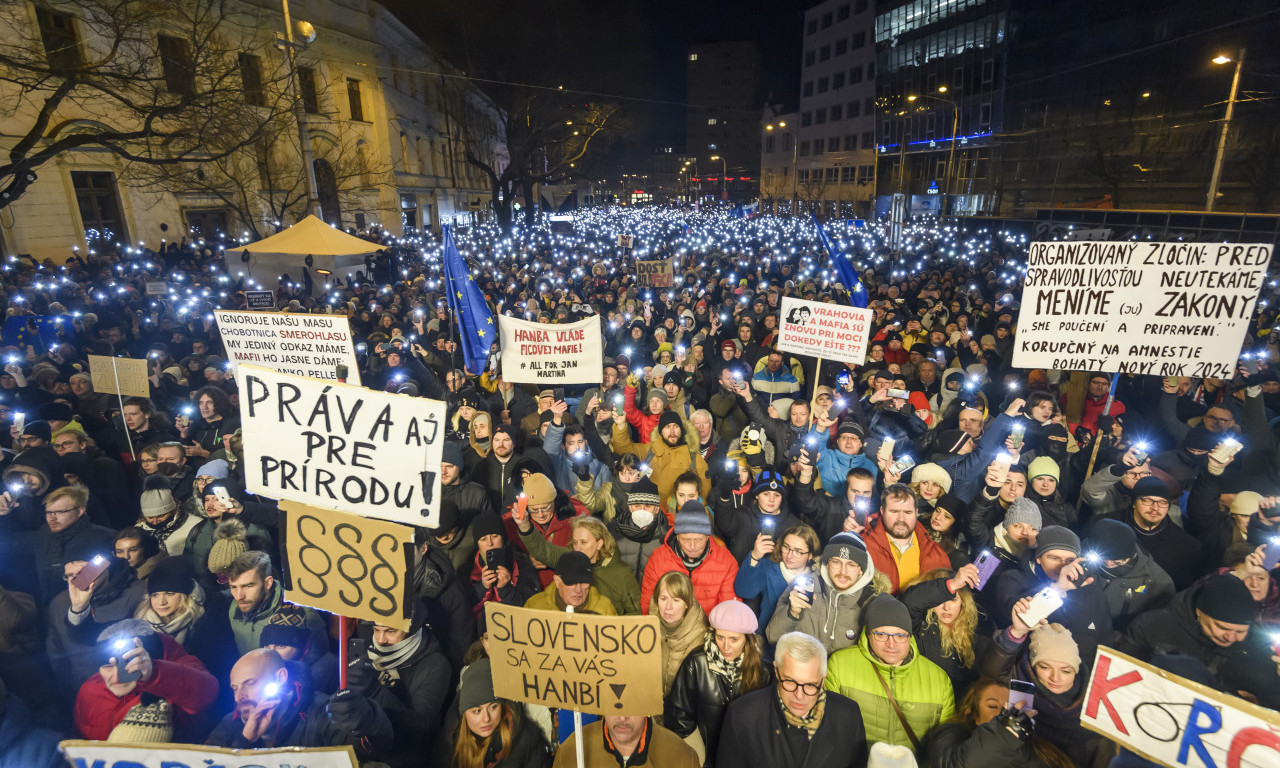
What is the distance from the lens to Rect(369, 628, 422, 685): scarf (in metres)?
3.39

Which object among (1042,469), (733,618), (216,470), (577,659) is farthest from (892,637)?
(216,470)

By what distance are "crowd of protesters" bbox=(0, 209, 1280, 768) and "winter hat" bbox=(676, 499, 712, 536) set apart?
1.0 inches

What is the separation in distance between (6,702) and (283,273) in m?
16.0

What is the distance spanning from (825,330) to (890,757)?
5.15 m

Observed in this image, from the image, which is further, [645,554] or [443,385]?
[443,385]

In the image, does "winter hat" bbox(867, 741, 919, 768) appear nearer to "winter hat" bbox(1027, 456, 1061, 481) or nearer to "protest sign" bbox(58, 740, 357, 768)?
"protest sign" bbox(58, 740, 357, 768)

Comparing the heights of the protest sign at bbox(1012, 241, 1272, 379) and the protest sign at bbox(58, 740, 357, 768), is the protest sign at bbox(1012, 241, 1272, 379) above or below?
above

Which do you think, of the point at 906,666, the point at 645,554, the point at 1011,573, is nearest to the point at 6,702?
the point at 645,554

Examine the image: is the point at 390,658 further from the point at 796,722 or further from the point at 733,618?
the point at 796,722

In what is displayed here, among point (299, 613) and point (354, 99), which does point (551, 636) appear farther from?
point (354, 99)

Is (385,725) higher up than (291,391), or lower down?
lower down

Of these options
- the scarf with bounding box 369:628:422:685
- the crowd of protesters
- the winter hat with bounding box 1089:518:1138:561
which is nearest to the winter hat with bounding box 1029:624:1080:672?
the crowd of protesters

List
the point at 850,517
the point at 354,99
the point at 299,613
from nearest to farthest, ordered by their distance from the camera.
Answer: the point at 299,613, the point at 850,517, the point at 354,99

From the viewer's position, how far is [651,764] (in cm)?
295
